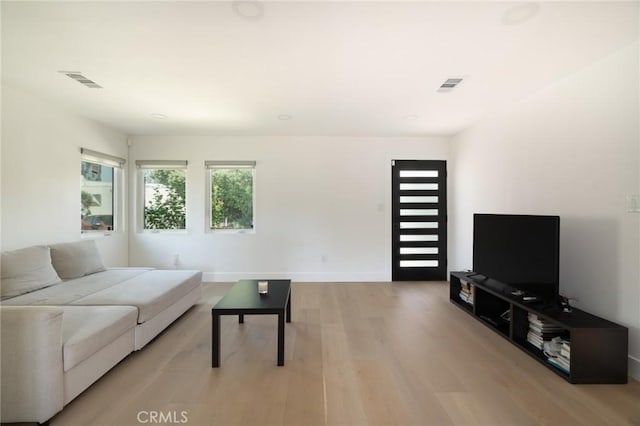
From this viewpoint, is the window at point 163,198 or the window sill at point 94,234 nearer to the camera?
the window sill at point 94,234

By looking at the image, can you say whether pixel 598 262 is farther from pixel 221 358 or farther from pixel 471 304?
pixel 221 358

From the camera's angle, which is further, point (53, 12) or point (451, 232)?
point (451, 232)

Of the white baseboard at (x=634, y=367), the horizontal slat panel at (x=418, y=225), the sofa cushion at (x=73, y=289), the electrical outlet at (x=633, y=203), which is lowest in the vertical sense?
the white baseboard at (x=634, y=367)

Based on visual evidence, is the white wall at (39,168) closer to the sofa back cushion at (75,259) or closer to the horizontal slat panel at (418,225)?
the sofa back cushion at (75,259)

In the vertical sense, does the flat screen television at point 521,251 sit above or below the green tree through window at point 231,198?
below

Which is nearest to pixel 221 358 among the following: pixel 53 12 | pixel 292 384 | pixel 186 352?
pixel 186 352

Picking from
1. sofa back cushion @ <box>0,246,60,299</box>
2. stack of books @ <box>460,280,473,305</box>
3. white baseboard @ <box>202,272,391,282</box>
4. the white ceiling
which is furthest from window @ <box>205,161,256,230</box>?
stack of books @ <box>460,280,473,305</box>

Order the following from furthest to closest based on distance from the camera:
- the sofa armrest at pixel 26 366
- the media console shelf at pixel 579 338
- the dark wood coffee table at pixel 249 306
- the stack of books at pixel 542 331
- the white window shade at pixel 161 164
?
the white window shade at pixel 161 164 → the stack of books at pixel 542 331 → the dark wood coffee table at pixel 249 306 → the media console shelf at pixel 579 338 → the sofa armrest at pixel 26 366

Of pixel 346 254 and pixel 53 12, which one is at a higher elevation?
pixel 53 12

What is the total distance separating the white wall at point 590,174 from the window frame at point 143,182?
15.9 feet

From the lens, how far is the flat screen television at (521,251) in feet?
7.36

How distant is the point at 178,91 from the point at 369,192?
314 centimetres

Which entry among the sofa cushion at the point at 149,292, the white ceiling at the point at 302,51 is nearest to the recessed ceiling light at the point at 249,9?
the white ceiling at the point at 302,51

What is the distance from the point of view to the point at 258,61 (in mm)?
2244
